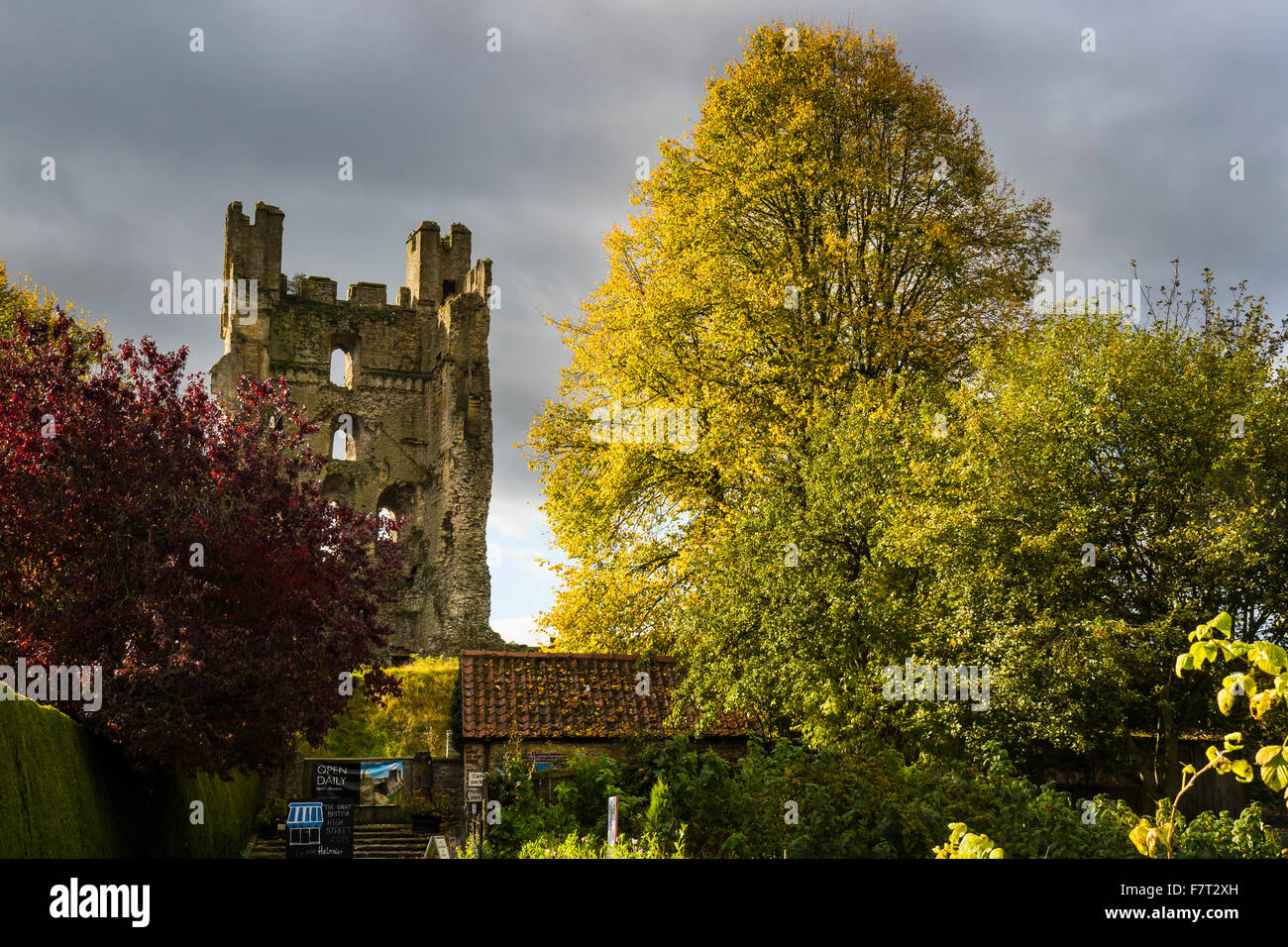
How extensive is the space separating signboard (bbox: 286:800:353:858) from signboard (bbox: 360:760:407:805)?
23.6 ft

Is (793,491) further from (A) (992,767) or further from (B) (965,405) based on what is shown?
(A) (992,767)

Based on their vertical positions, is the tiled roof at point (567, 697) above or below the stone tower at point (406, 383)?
below

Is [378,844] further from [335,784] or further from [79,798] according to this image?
[79,798]

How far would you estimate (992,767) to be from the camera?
49.5 ft

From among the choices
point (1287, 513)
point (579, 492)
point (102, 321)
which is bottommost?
point (1287, 513)

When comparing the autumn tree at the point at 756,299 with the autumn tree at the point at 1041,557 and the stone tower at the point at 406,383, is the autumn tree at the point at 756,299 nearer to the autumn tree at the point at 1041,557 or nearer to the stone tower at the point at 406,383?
the autumn tree at the point at 1041,557

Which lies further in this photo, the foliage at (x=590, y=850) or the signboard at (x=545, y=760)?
the signboard at (x=545, y=760)

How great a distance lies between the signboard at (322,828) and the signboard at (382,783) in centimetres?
718

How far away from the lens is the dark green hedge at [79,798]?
38.3ft

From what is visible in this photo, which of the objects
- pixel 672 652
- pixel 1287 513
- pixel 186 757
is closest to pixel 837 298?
pixel 672 652

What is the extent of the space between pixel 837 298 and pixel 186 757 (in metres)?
17.2

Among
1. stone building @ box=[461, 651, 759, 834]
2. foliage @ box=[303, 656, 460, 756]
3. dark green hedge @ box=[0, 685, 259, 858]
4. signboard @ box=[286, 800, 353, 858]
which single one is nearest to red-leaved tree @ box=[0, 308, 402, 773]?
dark green hedge @ box=[0, 685, 259, 858]

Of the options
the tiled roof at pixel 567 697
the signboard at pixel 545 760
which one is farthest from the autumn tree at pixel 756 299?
the signboard at pixel 545 760

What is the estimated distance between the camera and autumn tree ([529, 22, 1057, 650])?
2500 cm
